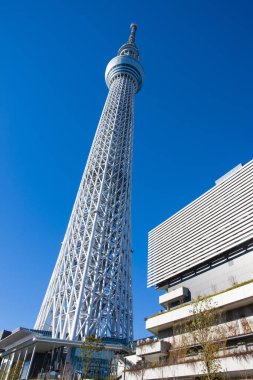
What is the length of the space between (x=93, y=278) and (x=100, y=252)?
475 centimetres

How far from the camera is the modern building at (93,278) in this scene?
3362 cm

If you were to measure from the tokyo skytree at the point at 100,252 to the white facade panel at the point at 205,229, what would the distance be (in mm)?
8407

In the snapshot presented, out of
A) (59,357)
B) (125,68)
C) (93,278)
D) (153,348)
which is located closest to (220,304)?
(153,348)

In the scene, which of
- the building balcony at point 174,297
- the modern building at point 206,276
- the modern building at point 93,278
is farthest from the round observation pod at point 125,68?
the building balcony at point 174,297

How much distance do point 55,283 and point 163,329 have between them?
23937 millimetres

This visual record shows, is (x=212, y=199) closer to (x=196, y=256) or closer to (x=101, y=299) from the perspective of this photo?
(x=196, y=256)

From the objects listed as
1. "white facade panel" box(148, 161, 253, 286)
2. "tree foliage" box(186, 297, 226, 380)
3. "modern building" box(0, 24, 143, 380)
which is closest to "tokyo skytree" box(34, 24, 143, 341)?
"modern building" box(0, 24, 143, 380)

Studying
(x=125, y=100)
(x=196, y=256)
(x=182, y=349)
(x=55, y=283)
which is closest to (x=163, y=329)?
(x=182, y=349)

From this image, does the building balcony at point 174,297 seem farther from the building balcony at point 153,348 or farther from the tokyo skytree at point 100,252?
the tokyo skytree at point 100,252

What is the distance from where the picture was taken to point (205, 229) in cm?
3631

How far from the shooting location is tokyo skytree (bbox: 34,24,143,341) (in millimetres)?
41562

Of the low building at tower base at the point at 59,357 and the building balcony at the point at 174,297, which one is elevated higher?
the building balcony at the point at 174,297

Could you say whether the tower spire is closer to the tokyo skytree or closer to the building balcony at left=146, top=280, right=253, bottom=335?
the tokyo skytree

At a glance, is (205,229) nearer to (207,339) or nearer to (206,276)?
(206,276)
